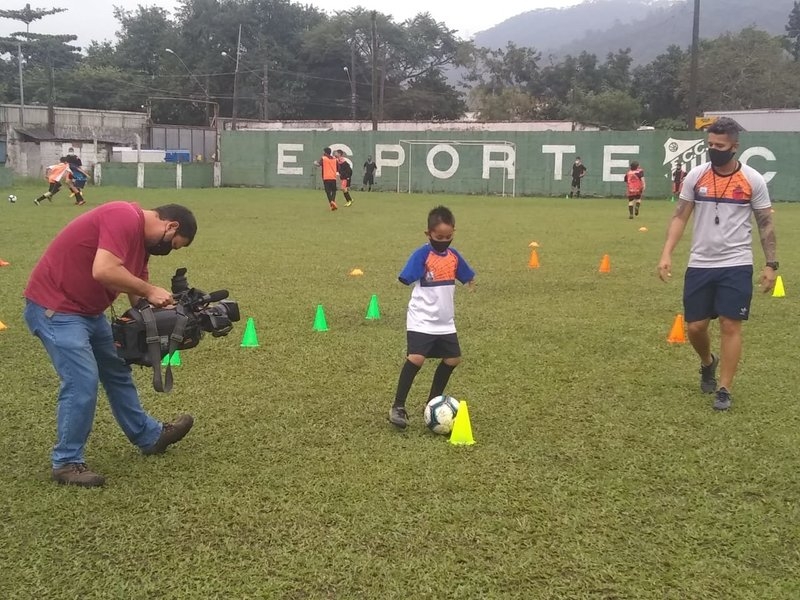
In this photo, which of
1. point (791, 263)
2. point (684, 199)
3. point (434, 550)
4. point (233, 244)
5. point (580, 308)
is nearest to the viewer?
point (434, 550)

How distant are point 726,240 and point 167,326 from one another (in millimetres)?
3841

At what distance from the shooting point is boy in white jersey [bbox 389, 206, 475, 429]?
505 centimetres

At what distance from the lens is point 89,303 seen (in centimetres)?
409

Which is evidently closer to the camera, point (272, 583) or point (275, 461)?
point (272, 583)

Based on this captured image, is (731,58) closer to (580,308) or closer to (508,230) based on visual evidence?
(508,230)

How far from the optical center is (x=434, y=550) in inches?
140

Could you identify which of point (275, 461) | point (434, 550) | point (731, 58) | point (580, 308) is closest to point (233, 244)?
point (580, 308)

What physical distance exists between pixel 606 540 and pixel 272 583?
1.53 m

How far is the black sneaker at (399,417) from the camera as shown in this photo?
16.7 feet

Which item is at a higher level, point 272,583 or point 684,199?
point 684,199

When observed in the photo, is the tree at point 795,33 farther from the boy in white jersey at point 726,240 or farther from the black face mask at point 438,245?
the black face mask at point 438,245

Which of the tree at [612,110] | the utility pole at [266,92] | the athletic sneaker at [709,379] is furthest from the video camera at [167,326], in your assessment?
the utility pole at [266,92]

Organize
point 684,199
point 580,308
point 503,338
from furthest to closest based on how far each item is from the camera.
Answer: point 580,308 → point 503,338 → point 684,199

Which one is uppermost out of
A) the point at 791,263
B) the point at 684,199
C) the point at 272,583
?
the point at 684,199
